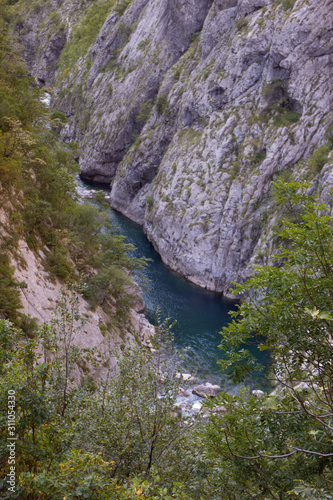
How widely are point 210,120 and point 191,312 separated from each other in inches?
1111

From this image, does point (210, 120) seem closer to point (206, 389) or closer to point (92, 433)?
point (206, 389)

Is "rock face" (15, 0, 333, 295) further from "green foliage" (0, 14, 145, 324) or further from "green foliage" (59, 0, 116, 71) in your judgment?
"green foliage" (59, 0, 116, 71)

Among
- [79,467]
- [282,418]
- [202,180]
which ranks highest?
[202,180]

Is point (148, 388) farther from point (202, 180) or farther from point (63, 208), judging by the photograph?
point (202, 180)

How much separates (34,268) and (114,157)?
179 ft

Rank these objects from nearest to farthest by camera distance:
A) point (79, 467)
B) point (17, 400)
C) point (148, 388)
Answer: point (79, 467) → point (17, 400) → point (148, 388)

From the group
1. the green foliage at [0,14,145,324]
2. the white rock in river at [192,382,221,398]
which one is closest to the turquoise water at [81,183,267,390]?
the white rock in river at [192,382,221,398]

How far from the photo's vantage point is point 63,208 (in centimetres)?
2278

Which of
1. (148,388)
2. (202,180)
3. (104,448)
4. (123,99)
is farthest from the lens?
(123,99)

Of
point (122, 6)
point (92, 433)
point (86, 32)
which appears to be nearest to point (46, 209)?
point (92, 433)

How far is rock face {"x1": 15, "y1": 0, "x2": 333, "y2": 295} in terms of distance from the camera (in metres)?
37.6

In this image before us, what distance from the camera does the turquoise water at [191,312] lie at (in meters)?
26.5

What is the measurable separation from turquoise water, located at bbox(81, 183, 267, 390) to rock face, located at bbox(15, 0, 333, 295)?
224 centimetres

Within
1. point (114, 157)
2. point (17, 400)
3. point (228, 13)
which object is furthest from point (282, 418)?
point (114, 157)
